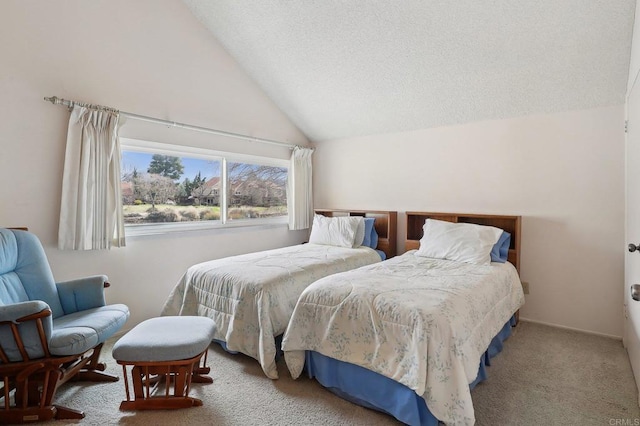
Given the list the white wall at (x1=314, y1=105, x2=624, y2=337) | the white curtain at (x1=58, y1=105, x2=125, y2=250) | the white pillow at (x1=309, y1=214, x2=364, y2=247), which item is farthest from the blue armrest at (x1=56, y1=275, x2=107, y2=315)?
the white wall at (x1=314, y1=105, x2=624, y2=337)

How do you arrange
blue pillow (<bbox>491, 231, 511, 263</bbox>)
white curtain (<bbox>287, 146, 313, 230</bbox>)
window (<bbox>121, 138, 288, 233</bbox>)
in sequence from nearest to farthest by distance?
blue pillow (<bbox>491, 231, 511, 263</bbox>) → window (<bbox>121, 138, 288, 233</bbox>) → white curtain (<bbox>287, 146, 313, 230</bbox>)

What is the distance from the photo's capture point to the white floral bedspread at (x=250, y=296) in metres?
2.24

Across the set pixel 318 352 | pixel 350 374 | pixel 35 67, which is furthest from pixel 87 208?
pixel 350 374

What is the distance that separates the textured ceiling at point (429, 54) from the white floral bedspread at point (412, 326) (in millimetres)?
1662

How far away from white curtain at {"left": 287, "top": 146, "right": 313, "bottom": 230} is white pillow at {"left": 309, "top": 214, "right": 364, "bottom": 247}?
1.65 feet

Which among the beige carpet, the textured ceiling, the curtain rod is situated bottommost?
the beige carpet

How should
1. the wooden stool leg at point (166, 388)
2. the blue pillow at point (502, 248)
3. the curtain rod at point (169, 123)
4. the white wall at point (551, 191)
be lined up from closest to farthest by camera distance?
the wooden stool leg at point (166, 388), the curtain rod at point (169, 123), the white wall at point (551, 191), the blue pillow at point (502, 248)

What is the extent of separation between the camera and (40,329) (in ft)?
5.50

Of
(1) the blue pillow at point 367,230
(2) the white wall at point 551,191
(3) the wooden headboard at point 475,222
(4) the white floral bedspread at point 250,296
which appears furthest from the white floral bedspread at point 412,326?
(1) the blue pillow at point 367,230

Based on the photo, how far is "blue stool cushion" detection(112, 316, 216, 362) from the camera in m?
1.73

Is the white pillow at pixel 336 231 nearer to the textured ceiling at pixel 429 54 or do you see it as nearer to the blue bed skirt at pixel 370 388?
the textured ceiling at pixel 429 54

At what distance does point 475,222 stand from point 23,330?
3556mm

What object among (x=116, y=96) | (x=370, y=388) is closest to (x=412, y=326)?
(x=370, y=388)

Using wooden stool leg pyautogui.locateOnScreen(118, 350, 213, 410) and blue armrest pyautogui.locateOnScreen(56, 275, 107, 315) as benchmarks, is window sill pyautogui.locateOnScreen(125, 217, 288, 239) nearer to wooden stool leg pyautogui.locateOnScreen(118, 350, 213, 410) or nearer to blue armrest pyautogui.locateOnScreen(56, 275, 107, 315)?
blue armrest pyautogui.locateOnScreen(56, 275, 107, 315)
